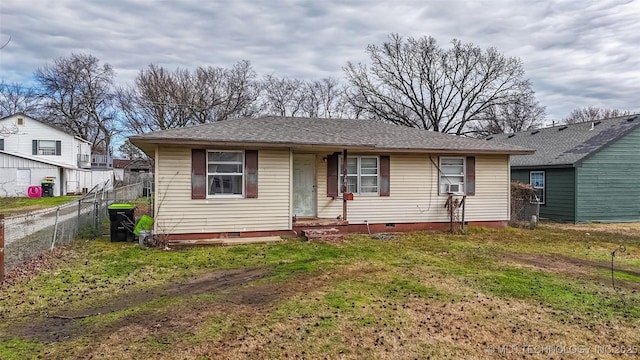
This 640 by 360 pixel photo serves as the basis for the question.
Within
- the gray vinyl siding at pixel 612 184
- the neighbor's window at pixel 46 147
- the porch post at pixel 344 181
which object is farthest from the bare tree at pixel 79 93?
the gray vinyl siding at pixel 612 184

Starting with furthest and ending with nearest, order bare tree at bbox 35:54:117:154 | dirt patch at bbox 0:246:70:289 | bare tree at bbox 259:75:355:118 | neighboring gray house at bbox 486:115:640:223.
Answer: bare tree at bbox 259:75:355:118 < bare tree at bbox 35:54:117:154 < neighboring gray house at bbox 486:115:640:223 < dirt patch at bbox 0:246:70:289

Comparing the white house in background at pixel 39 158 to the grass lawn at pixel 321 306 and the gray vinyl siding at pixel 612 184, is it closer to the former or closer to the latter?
the grass lawn at pixel 321 306

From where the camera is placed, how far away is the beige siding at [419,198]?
1154 centimetres

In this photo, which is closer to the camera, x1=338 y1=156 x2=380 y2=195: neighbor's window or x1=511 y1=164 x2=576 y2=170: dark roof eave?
x1=338 y1=156 x2=380 y2=195: neighbor's window

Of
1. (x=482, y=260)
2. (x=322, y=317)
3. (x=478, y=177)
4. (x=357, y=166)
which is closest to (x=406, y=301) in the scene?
(x=322, y=317)

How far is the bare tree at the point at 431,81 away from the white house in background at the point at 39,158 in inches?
838

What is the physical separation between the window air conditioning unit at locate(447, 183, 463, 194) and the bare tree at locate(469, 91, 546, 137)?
23513 mm

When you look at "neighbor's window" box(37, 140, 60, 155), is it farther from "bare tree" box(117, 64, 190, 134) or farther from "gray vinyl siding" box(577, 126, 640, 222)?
"gray vinyl siding" box(577, 126, 640, 222)

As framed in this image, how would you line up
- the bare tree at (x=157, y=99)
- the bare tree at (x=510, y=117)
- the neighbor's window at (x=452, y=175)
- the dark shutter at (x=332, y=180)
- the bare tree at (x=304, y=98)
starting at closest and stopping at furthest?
1. the dark shutter at (x=332, y=180)
2. the neighbor's window at (x=452, y=175)
3. the bare tree at (x=157, y=99)
4. the bare tree at (x=510, y=117)
5. the bare tree at (x=304, y=98)

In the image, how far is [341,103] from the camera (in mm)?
38375

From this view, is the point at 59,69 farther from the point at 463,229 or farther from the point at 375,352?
the point at 375,352

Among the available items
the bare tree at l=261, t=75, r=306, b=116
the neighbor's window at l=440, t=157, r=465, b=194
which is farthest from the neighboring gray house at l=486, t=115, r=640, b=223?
the bare tree at l=261, t=75, r=306, b=116

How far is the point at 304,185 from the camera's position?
11484mm

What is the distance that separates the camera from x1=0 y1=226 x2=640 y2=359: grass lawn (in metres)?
3.81
